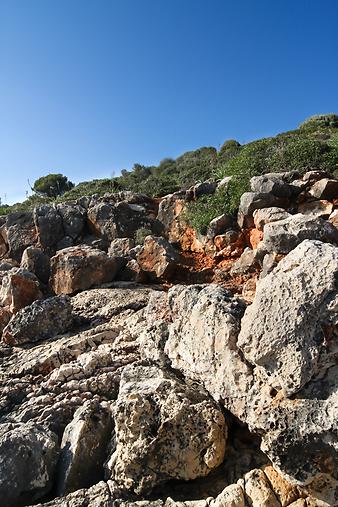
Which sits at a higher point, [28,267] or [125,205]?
[125,205]

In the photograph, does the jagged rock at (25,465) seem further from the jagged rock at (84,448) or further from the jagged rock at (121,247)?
the jagged rock at (121,247)

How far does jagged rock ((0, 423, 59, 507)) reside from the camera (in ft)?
13.5

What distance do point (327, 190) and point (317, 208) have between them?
20.9 inches

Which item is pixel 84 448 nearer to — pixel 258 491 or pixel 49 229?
pixel 258 491

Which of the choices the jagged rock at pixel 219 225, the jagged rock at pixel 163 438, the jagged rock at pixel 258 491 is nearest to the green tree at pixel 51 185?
the jagged rock at pixel 219 225

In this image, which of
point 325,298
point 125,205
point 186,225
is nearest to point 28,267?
point 125,205

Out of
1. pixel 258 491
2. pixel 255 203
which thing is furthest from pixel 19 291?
pixel 258 491

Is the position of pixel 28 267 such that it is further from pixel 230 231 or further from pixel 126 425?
pixel 126 425

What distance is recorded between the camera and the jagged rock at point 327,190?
945cm

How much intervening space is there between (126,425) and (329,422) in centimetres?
200

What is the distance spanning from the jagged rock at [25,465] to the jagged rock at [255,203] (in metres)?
6.60

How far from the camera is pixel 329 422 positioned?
3.44 meters

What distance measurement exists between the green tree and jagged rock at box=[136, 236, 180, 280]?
27.1m

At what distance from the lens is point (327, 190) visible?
9469mm
